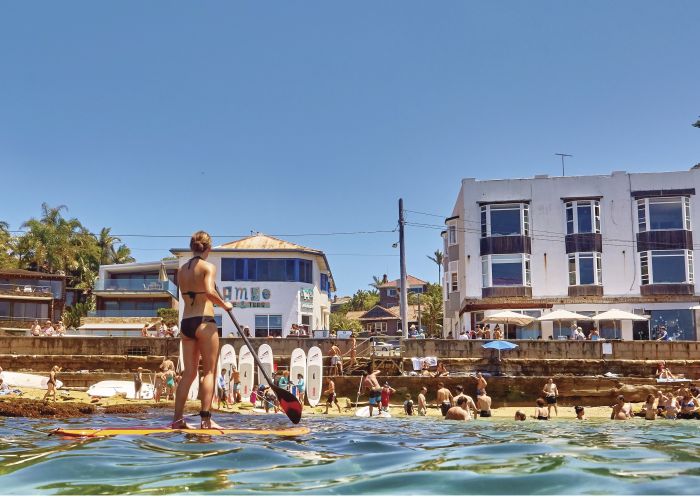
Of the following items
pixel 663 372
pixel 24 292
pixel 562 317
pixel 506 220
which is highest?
pixel 506 220

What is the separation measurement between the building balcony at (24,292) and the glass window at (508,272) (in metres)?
37.8

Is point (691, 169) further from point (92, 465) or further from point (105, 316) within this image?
point (92, 465)

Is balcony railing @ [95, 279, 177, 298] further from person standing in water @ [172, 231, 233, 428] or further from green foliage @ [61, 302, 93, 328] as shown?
person standing in water @ [172, 231, 233, 428]

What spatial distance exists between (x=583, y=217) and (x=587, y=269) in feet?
11.1

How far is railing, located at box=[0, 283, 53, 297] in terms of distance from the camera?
58.4 metres

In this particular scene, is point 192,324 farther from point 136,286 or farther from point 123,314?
point 136,286

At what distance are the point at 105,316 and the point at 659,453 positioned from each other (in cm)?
5370

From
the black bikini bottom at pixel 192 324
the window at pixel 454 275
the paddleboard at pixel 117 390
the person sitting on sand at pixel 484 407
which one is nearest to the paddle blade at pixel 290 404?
the black bikini bottom at pixel 192 324

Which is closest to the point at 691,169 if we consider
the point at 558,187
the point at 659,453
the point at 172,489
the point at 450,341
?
the point at 558,187

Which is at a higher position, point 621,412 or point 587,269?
point 587,269

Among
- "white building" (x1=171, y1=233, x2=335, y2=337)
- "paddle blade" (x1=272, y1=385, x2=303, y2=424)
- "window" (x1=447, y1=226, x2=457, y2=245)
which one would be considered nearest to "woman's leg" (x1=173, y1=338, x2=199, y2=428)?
"paddle blade" (x1=272, y1=385, x2=303, y2=424)

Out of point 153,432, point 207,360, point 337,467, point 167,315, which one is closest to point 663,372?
point 207,360

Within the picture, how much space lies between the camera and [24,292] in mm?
59156

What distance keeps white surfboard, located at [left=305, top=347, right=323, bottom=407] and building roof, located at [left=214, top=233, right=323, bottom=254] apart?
64.8 feet
